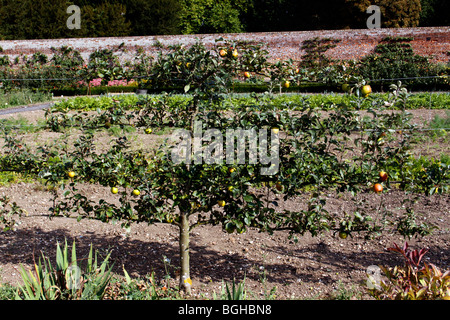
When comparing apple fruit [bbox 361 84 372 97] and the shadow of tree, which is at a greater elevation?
apple fruit [bbox 361 84 372 97]

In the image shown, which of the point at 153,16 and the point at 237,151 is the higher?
the point at 153,16

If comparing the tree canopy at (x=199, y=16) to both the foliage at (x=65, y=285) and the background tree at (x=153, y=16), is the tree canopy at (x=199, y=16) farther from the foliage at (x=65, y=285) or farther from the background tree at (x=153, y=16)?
the foliage at (x=65, y=285)

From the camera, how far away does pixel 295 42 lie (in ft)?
56.1

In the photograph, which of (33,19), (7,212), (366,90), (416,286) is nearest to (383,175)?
(366,90)

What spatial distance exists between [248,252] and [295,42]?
15266 mm

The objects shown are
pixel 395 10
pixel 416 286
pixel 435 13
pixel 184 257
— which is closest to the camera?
pixel 416 286

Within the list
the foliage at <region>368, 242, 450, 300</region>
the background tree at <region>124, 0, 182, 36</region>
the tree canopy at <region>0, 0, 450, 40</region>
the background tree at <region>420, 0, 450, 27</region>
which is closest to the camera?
the foliage at <region>368, 242, 450, 300</region>

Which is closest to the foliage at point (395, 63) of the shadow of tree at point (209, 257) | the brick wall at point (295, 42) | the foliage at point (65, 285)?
the brick wall at point (295, 42)

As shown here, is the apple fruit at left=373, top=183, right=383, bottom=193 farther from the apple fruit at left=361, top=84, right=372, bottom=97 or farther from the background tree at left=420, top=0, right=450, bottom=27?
the background tree at left=420, top=0, right=450, bottom=27

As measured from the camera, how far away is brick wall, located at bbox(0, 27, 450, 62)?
15953 millimetres

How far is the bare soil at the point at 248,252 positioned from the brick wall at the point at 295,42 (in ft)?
43.4

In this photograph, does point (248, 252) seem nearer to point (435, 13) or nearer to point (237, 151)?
point (237, 151)

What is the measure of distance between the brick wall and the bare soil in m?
13.2

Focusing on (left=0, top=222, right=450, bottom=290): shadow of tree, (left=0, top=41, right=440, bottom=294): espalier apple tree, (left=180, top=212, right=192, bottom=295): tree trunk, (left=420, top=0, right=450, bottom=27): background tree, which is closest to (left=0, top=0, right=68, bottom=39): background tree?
(left=0, top=222, right=450, bottom=290): shadow of tree
